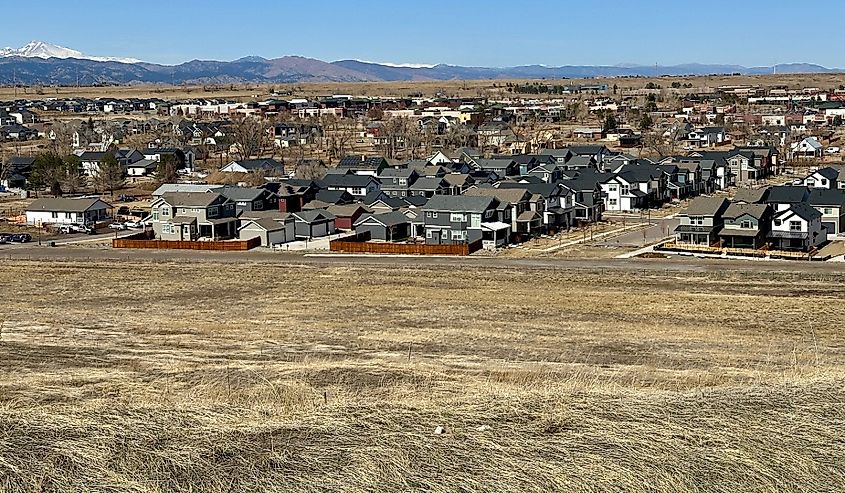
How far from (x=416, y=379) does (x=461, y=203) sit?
56.8 ft

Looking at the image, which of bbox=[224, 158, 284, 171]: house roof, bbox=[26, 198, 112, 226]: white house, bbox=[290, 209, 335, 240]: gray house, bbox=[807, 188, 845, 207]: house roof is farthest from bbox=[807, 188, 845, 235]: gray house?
bbox=[224, 158, 284, 171]: house roof

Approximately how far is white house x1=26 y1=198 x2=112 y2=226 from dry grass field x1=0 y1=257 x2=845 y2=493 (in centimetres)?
846

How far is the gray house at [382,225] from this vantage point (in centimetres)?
3038

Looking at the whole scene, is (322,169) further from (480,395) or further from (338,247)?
(480,395)

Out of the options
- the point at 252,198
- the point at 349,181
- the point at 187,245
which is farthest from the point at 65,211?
the point at 349,181

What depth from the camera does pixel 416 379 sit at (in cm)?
1248

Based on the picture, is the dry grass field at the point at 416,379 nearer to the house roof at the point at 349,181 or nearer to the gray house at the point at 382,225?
the gray house at the point at 382,225

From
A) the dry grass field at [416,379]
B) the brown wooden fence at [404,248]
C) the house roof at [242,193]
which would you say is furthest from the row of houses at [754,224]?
the house roof at [242,193]

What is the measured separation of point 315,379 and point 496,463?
541 centimetres

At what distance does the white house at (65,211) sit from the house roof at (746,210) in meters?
21.4

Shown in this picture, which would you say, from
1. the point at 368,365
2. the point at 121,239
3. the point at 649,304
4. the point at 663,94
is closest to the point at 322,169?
the point at 121,239

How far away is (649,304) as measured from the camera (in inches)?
778

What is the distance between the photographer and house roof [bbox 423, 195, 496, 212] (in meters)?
29.1

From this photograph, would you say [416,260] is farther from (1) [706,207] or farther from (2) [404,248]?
(1) [706,207]
